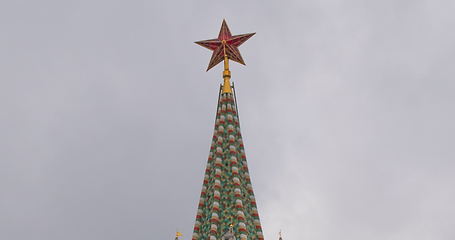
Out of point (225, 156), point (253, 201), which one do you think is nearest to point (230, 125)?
point (225, 156)

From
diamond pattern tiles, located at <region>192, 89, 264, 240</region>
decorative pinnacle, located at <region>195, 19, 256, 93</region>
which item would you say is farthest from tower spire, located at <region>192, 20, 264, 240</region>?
decorative pinnacle, located at <region>195, 19, 256, 93</region>

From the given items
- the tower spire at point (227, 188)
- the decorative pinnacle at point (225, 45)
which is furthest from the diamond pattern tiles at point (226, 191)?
the decorative pinnacle at point (225, 45)

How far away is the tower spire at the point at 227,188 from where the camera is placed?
1471 inches

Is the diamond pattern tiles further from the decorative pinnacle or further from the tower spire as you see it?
the decorative pinnacle

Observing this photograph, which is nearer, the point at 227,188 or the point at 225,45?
the point at 227,188

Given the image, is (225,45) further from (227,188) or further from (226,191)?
(226,191)

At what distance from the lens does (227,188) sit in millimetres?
39156

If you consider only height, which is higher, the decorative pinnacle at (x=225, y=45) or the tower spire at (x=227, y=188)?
the decorative pinnacle at (x=225, y=45)

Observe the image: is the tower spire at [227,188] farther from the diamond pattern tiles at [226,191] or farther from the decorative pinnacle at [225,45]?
the decorative pinnacle at [225,45]

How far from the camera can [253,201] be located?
3956 centimetres

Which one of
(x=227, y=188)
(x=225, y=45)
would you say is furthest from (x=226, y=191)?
(x=225, y=45)

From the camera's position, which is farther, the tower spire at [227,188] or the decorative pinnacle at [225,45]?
the decorative pinnacle at [225,45]

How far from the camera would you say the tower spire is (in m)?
37.4

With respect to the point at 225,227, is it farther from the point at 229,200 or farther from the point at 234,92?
the point at 234,92
